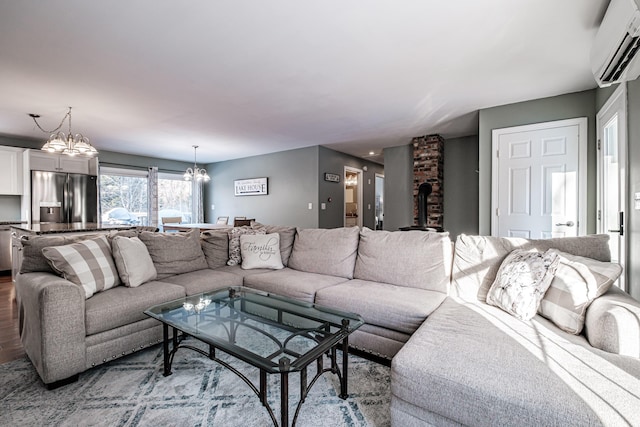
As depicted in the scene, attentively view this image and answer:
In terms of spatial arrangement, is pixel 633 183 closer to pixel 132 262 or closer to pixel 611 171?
pixel 611 171

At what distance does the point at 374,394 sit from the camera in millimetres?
1690

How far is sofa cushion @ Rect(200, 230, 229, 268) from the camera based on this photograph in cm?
309

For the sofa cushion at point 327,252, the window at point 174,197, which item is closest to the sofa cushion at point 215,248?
the sofa cushion at point 327,252

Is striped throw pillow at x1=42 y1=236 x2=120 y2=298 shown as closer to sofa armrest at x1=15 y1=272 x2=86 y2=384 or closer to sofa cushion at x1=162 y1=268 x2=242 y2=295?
sofa armrest at x1=15 y1=272 x2=86 y2=384

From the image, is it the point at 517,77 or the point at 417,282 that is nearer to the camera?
the point at 417,282

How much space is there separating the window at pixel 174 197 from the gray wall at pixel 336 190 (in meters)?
3.89

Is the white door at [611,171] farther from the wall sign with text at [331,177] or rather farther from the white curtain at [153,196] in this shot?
the white curtain at [153,196]

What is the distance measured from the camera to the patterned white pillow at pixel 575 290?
149 cm

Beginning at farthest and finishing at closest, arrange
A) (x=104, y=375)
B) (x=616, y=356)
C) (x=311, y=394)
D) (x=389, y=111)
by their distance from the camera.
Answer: (x=389, y=111), (x=104, y=375), (x=311, y=394), (x=616, y=356)

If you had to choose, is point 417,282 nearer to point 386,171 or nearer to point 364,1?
point 364,1

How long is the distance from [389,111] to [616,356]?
3.22 m

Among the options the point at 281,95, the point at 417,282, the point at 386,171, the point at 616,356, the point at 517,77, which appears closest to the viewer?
the point at 616,356

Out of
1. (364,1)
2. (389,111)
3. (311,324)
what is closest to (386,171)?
(389,111)

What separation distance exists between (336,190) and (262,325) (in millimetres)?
4864
